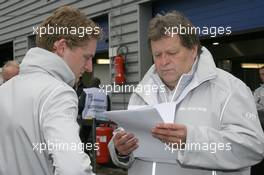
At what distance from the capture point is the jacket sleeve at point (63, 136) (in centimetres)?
175

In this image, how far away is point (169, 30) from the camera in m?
2.79

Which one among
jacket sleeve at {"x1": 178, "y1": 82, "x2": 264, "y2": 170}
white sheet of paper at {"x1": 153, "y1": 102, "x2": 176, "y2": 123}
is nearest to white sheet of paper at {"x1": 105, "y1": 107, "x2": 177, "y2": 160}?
white sheet of paper at {"x1": 153, "y1": 102, "x2": 176, "y2": 123}

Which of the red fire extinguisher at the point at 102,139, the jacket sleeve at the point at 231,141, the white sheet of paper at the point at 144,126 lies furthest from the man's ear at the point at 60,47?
the red fire extinguisher at the point at 102,139

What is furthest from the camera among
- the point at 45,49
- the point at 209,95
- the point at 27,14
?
the point at 27,14

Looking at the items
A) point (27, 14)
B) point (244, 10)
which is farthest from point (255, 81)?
point (27, 14)

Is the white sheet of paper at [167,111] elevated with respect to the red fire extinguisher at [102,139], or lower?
elevated

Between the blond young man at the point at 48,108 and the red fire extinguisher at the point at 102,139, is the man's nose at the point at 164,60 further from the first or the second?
the red fire extinguisher at the point at 102,139

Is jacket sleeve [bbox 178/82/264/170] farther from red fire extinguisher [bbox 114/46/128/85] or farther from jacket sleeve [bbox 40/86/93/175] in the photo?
red fire extinguisher [bbox 114/46/128/85]

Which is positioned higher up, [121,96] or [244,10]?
[244,10]

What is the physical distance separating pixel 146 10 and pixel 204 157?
737 cm

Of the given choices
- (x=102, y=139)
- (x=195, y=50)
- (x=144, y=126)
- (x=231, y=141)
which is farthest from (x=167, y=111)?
(x=102, y=139)

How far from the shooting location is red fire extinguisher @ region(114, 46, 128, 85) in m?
9.72

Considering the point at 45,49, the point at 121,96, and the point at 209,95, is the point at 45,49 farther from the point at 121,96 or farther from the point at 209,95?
the point at 121,96

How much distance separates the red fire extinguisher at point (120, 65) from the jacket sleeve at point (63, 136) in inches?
309
